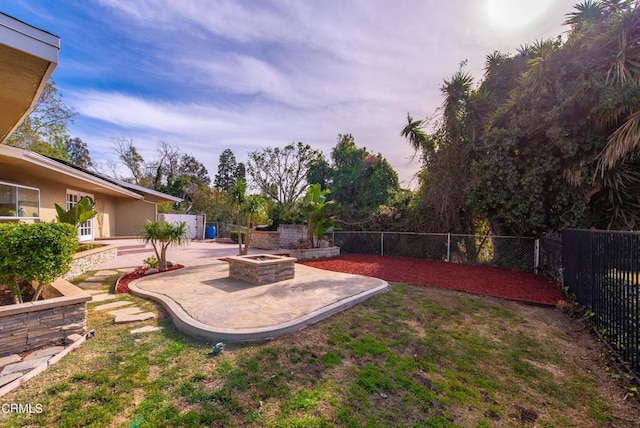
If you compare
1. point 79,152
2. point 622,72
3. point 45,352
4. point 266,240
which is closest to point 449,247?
point 622,72

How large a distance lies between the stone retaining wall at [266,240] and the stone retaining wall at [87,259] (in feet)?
21.7

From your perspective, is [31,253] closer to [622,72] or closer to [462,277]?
[462,277]

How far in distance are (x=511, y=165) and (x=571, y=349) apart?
5.49 m

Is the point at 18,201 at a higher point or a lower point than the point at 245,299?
higher

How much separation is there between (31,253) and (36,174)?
341 inches

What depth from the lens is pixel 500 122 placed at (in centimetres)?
855

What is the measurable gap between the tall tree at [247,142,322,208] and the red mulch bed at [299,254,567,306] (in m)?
12.9

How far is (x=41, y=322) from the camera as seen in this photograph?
11.1ft

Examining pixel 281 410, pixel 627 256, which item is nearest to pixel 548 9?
pixel 627 256

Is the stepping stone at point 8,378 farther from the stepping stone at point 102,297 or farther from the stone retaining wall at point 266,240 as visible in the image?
the stone retaining wall at point 266,240

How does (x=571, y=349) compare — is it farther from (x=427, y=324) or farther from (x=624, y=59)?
(x=624, y=59)

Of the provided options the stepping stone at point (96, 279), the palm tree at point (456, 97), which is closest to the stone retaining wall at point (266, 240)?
the stepping stone at point (96, 279)

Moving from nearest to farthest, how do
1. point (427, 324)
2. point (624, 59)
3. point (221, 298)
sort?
point (427, 324)
point (221, 298)
point (624, 59)

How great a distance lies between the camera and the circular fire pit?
6.15 metres
